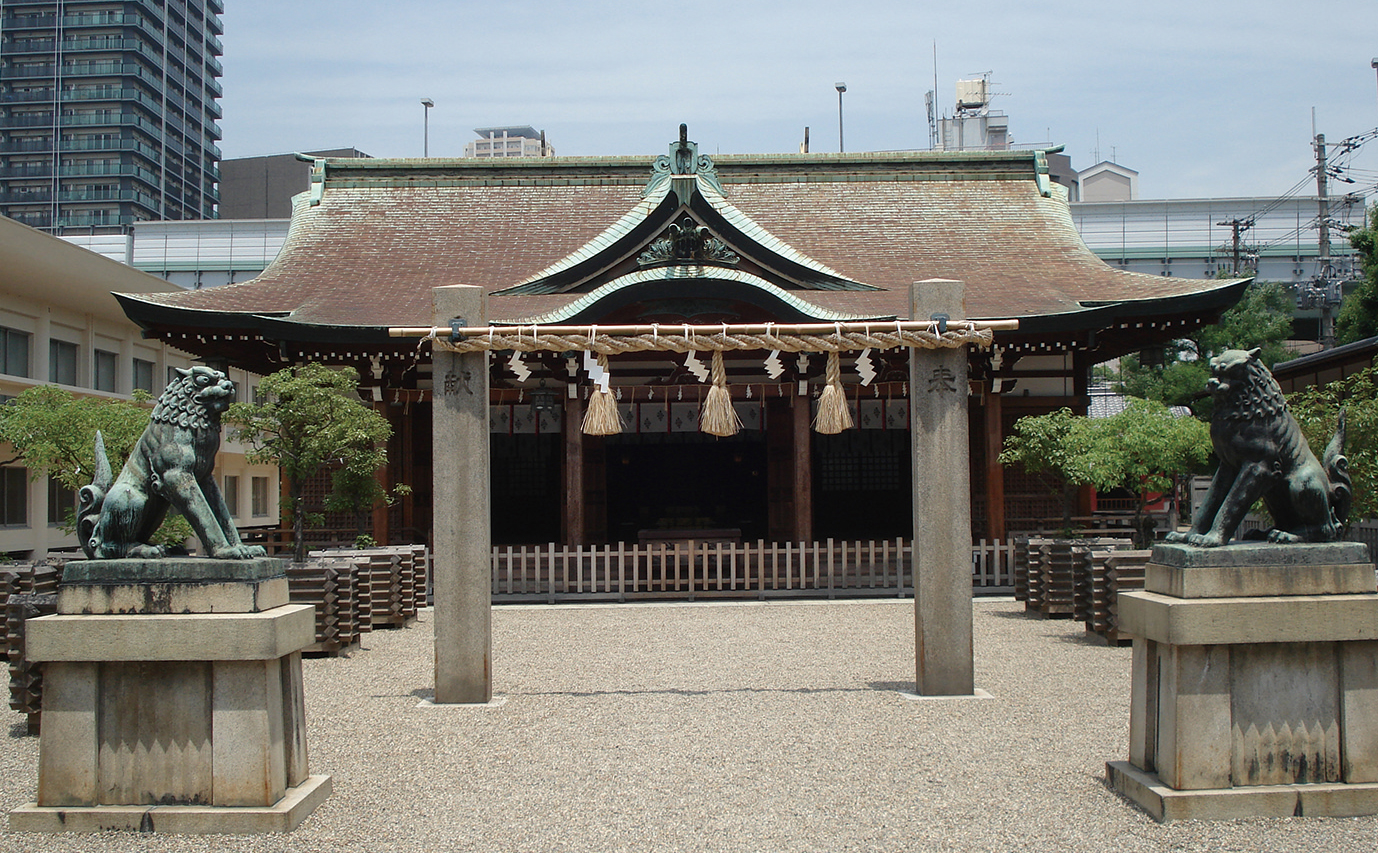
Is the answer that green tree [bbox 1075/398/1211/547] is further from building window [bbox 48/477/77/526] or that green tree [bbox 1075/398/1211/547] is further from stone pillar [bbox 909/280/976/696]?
building window [bbox 48/477/77/526]

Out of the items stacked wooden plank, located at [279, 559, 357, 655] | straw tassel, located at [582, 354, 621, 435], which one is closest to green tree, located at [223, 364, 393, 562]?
stacked wooden plank, located at [279, 559, 357, 655]

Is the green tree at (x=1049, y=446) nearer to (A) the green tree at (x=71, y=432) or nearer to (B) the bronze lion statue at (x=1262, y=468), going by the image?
(B) the bronze lion statue at (x=1262, y=468)

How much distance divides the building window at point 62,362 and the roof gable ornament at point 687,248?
1396cm

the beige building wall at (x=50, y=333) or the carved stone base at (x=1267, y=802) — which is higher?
the beige building wall at (x=50, y=333)

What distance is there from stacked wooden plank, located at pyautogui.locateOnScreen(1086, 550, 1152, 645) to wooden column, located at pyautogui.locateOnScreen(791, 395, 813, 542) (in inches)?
202

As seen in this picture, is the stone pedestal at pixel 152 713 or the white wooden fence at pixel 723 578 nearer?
the stone pedestal at pixel 152 713

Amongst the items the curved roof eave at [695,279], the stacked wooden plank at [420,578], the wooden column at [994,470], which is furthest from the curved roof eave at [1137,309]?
the stacked wooden plank at [420,578]

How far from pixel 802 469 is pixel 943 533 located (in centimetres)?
754

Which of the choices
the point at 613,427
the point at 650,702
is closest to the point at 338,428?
the point at 613,427

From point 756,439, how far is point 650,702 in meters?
11.5

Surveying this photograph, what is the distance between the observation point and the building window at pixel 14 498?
1949 centimetres

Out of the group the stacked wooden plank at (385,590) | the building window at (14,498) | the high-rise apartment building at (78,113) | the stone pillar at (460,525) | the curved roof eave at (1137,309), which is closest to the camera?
the stone pillar at (460,525)

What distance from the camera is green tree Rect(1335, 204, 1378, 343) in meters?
21.0

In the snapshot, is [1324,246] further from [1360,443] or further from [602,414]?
[602,414]
